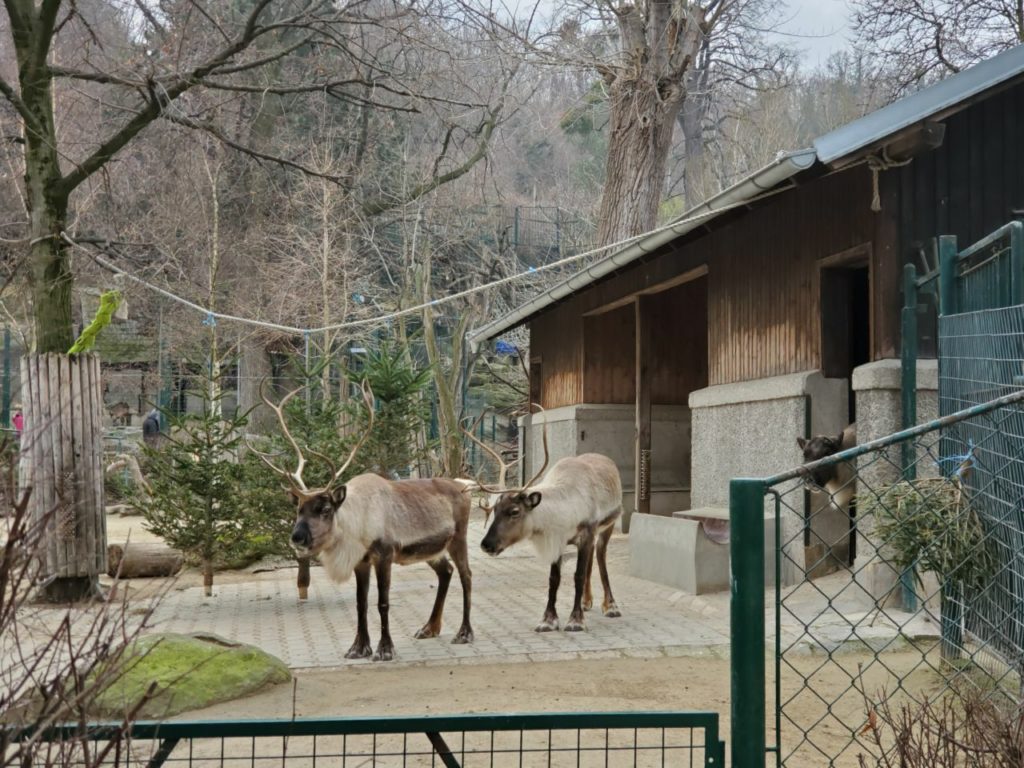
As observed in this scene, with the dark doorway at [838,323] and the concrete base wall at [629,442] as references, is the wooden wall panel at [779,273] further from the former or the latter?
the concrete base wall at [629,442]

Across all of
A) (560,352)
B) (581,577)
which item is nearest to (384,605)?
(581,577)

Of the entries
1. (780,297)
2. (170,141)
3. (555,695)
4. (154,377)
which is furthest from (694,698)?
(154,377)

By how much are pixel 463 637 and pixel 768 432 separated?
12.1ft

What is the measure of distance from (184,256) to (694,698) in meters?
19.4

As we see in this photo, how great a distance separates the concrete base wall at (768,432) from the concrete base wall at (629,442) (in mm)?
2883

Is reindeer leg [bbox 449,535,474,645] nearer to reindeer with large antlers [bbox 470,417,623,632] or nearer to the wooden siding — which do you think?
reindeer with large antlers [bbox 470,417,623,632]

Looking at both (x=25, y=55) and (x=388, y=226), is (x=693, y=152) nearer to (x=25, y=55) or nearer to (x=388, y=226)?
(x=388, y=226)

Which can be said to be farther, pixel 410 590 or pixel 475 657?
pixel 410 590

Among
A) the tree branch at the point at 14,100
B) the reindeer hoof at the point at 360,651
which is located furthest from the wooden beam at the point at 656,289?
the tree branch at the point at 14,100

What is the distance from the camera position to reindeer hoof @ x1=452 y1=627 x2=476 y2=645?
8.75 meters

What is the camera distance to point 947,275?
23.3 feet

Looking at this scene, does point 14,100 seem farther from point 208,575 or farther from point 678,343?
point 678,343

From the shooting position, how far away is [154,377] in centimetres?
2598

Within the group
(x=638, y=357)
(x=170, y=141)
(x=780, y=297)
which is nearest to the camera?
(x=780, y=297)
